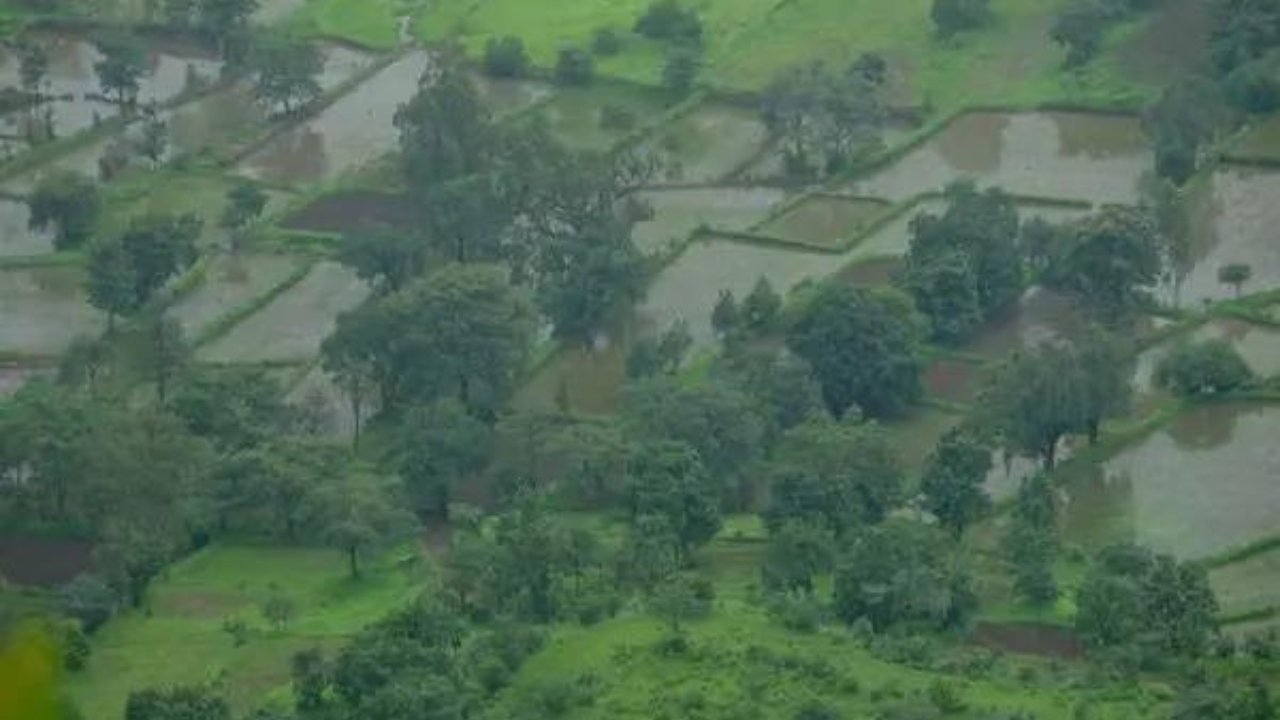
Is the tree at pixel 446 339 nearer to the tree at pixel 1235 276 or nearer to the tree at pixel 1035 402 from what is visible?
the tree at pixel 1035 402

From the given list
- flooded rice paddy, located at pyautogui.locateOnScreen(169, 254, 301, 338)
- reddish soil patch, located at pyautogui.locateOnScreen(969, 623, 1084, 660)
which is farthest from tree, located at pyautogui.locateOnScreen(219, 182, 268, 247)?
reddish soil patch, located at pyautogui.locateOnScreen(969, 623, 1084, 660)

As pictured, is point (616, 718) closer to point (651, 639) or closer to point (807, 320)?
point (651, 639)

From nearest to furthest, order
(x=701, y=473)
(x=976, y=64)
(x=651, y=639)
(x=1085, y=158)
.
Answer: (x=651, y=639) → (x=701, y=473) → (x=1085, y=158) → (x=976, y=64)

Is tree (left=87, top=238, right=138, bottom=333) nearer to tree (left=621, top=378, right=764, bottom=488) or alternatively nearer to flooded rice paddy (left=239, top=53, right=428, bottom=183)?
flooded rice paddy (left=239, top=53, right=428, bottom=183)

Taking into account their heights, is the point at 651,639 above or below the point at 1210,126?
below

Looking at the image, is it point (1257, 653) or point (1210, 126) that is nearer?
point (1257, 653)

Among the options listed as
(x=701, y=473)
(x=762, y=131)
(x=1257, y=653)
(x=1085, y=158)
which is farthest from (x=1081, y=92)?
(x=1257, y=653)

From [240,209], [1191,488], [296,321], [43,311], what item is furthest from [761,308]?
[43,311]
